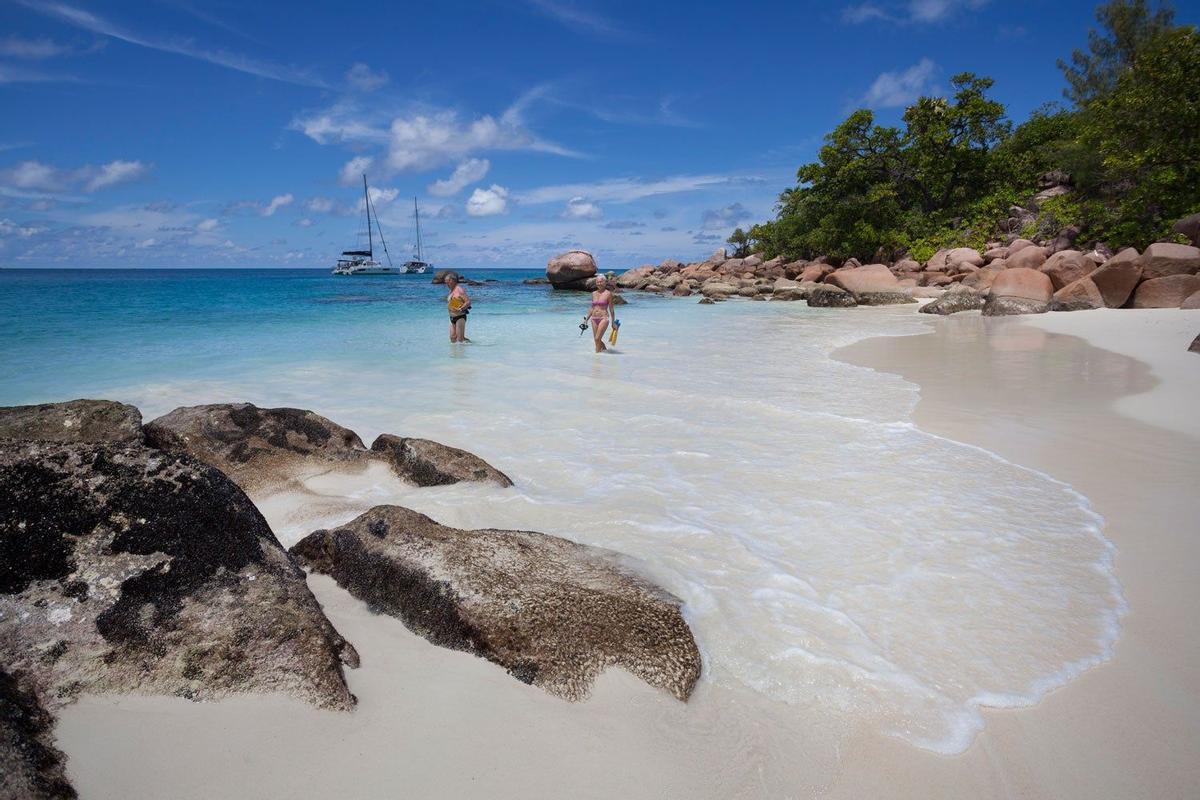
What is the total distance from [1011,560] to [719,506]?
1.66m

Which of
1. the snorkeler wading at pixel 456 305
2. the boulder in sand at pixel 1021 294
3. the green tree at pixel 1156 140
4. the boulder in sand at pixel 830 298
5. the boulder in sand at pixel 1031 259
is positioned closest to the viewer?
the snorkeler wading at pixel 456 305

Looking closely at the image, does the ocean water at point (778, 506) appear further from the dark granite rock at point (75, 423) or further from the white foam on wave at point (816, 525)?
the dark granite rock at point (75, 423)

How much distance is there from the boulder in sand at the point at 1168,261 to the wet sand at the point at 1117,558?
792cm

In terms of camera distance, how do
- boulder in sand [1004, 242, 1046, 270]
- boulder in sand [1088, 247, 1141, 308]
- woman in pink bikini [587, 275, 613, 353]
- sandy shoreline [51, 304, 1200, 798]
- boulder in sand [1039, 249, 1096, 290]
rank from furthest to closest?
boulder in sand [1004, 242, 1046, 270] → boulder in sand [1039, 249, 1096, 290] → boulder in sand [1088, 247, 1141, 308] → woman in pink bikini [587, 275, 613, 353] → sandy shoreline [51, 304, 1200, 798]

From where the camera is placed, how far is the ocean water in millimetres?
2557

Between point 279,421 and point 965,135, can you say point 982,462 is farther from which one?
point 965,135

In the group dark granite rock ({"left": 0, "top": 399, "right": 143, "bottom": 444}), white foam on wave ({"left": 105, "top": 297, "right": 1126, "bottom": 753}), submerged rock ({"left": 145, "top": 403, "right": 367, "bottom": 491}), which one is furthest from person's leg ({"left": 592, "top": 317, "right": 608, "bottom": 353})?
dark granite rock ({"left": 0, "top": 399, "right": 143, "bottom": 444})

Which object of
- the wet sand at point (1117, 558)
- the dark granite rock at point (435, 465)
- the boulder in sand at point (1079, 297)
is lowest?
the wet sand at point (1117, 558)

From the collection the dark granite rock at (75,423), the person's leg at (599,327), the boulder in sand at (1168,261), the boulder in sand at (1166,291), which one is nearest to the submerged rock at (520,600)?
the dark granite rock at (75,423)

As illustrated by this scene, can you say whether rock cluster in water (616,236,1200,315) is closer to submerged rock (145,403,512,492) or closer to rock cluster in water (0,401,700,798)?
submerged rock (145,403,512,492)

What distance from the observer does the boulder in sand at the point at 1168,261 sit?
1565cm

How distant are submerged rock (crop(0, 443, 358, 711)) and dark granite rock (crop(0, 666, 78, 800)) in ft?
0.37

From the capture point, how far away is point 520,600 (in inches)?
97.8

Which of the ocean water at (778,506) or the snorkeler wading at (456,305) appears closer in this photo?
the ocean water at (778,506)
